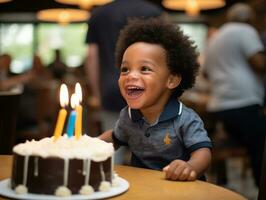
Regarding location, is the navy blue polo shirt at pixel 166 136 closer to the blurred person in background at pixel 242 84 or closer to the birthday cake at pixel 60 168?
the birthday cake at pixel 60 168

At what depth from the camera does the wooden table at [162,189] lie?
143 centimetres

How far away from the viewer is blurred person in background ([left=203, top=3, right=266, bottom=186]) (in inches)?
158

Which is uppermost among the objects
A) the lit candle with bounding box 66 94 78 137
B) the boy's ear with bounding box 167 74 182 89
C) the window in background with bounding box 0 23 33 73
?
the boy's ear with bounding box 167 74 182 89

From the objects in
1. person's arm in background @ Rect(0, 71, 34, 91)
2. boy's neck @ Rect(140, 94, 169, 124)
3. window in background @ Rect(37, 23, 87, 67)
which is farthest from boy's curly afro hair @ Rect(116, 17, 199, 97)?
window in background @ Rect(37, 23, 87, 67)

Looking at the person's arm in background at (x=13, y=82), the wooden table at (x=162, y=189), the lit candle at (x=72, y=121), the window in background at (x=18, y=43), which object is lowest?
the window in background at (x=18, y=43)

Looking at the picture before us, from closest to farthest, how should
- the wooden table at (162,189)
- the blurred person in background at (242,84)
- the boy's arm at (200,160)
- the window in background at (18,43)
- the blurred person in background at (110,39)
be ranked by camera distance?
1. the wooden table at (162,189)
2. the boy's arm at (200,160)
3. the blurred person in background at (110,39)
4. the blurred person in background at (242,84)
5. the window in background at (18,43)

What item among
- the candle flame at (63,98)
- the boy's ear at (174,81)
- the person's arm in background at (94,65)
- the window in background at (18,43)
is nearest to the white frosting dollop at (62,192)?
the candle flame at (63,98)

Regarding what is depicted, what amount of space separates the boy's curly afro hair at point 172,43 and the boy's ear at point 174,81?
0.01 metres

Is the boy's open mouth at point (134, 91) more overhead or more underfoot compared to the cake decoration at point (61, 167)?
more overhead

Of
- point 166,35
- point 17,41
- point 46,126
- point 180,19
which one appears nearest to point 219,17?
point 180,19

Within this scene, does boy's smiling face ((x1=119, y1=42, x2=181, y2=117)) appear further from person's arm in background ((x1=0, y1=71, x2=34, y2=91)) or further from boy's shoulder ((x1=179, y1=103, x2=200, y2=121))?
person's arm in background ((x1=0, y1=71, x2=34, y2=91))

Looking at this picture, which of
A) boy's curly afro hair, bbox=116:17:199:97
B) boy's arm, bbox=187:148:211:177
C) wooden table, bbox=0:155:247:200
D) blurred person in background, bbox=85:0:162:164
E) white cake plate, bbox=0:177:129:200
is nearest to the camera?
white cake plate, bbox=0:177:129:200

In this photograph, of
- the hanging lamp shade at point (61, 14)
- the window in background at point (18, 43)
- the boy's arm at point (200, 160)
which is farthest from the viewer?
the window in background at point (18, 43)

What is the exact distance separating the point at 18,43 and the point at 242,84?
1356cm
